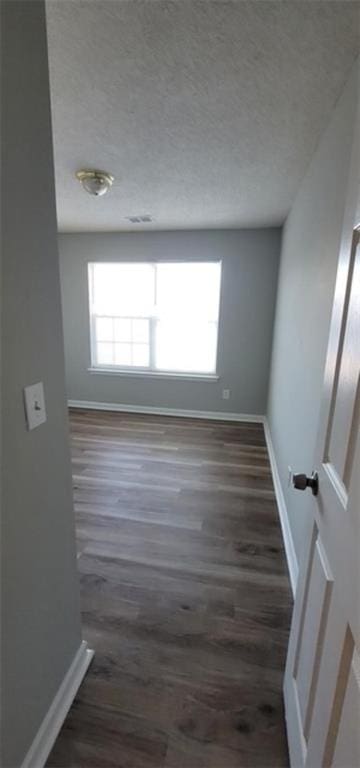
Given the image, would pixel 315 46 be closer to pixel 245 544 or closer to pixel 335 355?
pixel 335 355

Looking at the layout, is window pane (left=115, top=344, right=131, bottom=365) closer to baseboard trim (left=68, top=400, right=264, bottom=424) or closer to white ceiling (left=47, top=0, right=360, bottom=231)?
baseboard trim (left=68, top=400, right=264, bottom=424)

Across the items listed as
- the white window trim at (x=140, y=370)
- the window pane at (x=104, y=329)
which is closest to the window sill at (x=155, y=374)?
the white window trim at (x=140, y=370)

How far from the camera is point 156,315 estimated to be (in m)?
4.12

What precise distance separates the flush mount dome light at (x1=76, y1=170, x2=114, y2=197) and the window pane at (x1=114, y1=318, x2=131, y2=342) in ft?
6.84

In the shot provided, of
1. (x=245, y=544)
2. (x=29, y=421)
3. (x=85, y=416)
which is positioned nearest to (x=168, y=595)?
(x=245, y=544)

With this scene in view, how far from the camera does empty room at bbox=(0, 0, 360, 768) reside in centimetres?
78

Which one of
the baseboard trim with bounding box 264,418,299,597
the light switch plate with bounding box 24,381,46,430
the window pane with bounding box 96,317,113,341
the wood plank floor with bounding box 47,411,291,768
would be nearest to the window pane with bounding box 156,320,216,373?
the window pane with bounding box 96,317,113,341

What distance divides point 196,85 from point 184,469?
2.51 m

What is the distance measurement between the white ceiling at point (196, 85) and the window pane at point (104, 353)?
2309 mm

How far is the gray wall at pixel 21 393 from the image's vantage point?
75 centimetres

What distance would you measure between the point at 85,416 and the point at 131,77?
3.51 metres

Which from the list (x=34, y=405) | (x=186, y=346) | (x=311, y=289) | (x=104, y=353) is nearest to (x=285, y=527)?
(x=311, y=289)

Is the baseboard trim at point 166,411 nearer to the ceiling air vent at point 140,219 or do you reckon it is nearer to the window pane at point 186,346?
the window pane at point 186,346

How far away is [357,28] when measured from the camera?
1003 millimetres
